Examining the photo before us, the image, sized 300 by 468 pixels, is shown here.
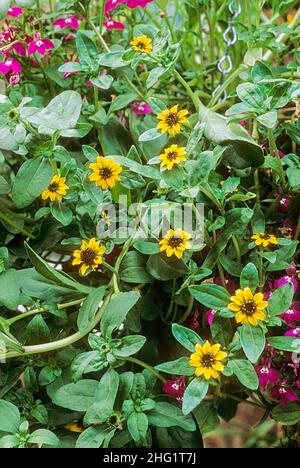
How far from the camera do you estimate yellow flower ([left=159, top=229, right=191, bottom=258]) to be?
66cm

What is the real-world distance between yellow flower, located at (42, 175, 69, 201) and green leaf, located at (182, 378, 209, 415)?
0.83 ft

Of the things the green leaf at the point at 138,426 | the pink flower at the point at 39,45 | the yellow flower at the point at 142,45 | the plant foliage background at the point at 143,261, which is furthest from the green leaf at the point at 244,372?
the pink flower at the point at 39,45

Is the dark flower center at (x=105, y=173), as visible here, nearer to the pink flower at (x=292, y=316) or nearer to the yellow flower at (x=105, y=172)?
the yellow flower at (x=105, y=172)

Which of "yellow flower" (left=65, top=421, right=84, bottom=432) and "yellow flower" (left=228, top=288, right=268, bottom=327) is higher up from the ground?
"yellow flower" (left=228, top=288, right=268, bottom=327)

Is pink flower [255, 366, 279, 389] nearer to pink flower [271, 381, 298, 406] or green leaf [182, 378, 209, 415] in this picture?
pink flower [271, 381, 298, 406]

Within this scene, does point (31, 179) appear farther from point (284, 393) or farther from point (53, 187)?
point (284, 393)

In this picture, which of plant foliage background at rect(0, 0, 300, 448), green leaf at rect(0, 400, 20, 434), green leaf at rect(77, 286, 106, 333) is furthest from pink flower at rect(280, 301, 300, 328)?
green leaf at rect(0, 400, 20, 434)

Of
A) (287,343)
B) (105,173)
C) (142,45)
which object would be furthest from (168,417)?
(142,45)

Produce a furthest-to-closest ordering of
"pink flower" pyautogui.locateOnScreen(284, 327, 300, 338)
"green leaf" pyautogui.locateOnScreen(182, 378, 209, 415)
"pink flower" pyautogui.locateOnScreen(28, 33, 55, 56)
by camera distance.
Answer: "pink flower" pyautogui.locateOnScreen(28, 33, 55, 56), "pink flower" pyautogui.locateOnScreen(284, 327, 300, 338), "green leaf" pyautogui.locateOnScreen(182, 378, 209, 415)

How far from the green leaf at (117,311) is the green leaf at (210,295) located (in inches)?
2.3

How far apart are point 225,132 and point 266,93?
0.06 meters

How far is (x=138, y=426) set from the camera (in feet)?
2.13

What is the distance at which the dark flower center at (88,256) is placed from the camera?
0.70 metres

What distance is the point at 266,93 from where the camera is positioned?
2.23 ft
